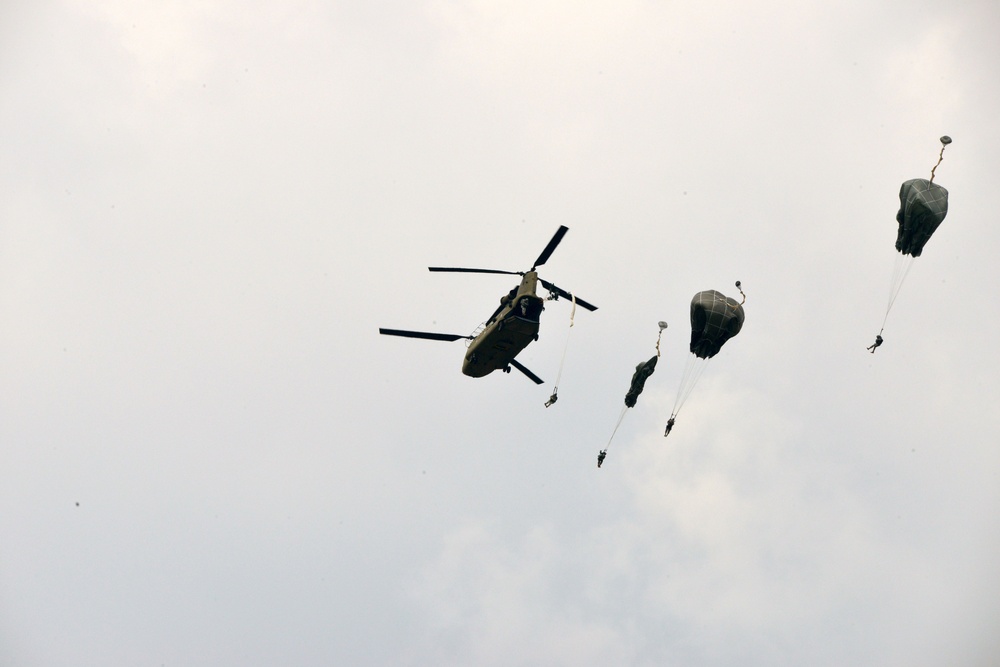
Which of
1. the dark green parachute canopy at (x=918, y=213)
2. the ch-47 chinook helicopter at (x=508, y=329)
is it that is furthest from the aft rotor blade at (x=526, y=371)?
the dark green parachute canopy at (x=918, y=213)

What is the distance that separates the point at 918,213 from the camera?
182ft

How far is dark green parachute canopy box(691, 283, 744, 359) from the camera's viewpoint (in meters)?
59.2

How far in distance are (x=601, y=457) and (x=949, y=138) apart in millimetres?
25216

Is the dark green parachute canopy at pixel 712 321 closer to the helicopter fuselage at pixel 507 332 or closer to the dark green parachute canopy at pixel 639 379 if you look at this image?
the dark green parachute canopy at pixel 639 379

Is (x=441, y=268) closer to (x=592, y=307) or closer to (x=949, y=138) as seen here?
(x=592, y=307)

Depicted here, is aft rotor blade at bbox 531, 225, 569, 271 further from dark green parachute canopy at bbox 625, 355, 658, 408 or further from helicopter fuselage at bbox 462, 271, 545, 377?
dark green parachute canopy at bbox 625, 355, 658, 408

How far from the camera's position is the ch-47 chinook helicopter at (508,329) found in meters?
51.8

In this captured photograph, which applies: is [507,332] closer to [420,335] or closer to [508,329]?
[508,329]

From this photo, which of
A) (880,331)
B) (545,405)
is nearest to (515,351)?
(545,405)

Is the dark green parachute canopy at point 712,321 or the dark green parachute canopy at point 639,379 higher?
the dark green parachute canopy at point 712,321

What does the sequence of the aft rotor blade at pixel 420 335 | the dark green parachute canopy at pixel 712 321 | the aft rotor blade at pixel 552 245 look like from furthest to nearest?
the dark green parachute canopy at pixel 712 321, the aft rotor blade at pixel 420 335, the aft rotor blade at pixel 552 245

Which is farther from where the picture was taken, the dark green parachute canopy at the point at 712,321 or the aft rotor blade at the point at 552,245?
the dark green parachute canopy at the point at 712,321

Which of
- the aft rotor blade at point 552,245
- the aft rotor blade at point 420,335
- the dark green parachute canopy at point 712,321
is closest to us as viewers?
the aft rotor blade at point 552,245

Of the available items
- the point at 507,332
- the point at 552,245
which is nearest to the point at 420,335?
the point at 507,332
